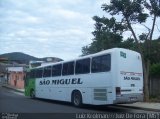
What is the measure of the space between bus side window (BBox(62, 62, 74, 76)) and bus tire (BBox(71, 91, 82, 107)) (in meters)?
1.30

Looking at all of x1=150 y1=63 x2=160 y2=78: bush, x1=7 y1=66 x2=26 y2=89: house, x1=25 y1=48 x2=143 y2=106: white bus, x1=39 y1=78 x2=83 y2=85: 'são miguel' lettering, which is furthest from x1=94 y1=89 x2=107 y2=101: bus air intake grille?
x1=7 y1=66 x2=26 y2=89: house

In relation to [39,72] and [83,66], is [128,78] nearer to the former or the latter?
[83,66]

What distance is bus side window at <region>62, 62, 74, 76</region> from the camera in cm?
2331

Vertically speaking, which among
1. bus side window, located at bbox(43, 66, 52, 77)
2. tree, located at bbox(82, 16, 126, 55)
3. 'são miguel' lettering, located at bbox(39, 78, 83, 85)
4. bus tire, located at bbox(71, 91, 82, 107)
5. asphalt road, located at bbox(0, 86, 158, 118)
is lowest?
asphalt road, located at bbox(0, 86, 158, 118)

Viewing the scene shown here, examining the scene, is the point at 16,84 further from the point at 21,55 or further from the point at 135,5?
the point at 135,5

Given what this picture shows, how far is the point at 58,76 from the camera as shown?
2522cm

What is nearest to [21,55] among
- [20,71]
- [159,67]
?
[20,71]

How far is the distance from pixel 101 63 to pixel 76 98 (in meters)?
3.44

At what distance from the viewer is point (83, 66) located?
22.0 metres

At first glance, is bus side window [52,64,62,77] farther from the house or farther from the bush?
the house

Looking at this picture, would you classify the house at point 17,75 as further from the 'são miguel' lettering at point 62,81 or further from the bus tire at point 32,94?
the 'são miguel' lettering at point 62,81

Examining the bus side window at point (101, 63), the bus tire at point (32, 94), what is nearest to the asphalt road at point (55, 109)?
the bus side window at point (101, 63)

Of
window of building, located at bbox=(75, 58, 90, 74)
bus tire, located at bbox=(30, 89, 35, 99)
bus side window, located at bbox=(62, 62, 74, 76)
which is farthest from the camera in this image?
bus tire, located at bbox=(30, 89, 35, 99)

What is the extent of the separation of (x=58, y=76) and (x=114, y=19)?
17.1 feet
